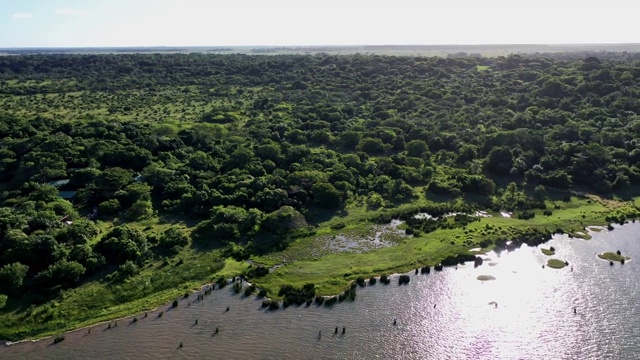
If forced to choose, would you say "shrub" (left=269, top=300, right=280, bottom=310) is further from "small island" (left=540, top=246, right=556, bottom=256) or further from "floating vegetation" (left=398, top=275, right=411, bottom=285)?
"small island" (left=540, top=246, right=556, bottom=256)

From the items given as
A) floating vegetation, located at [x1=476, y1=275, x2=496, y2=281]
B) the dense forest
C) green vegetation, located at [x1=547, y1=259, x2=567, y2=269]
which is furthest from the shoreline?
the dense forest

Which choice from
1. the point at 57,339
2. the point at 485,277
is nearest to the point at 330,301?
the point at 485,277

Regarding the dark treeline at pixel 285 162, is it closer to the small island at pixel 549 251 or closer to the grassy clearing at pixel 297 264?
the grassy clearing at pixel 297 264

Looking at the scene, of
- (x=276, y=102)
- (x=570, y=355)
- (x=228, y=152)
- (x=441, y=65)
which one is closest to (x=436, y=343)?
(x=570, y=355)

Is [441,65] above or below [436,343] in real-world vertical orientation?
above

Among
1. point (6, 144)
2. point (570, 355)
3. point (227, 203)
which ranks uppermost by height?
point (6, 144)

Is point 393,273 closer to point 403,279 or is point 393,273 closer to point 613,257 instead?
point 403,279

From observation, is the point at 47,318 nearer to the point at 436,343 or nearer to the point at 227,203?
the point at 227,203
